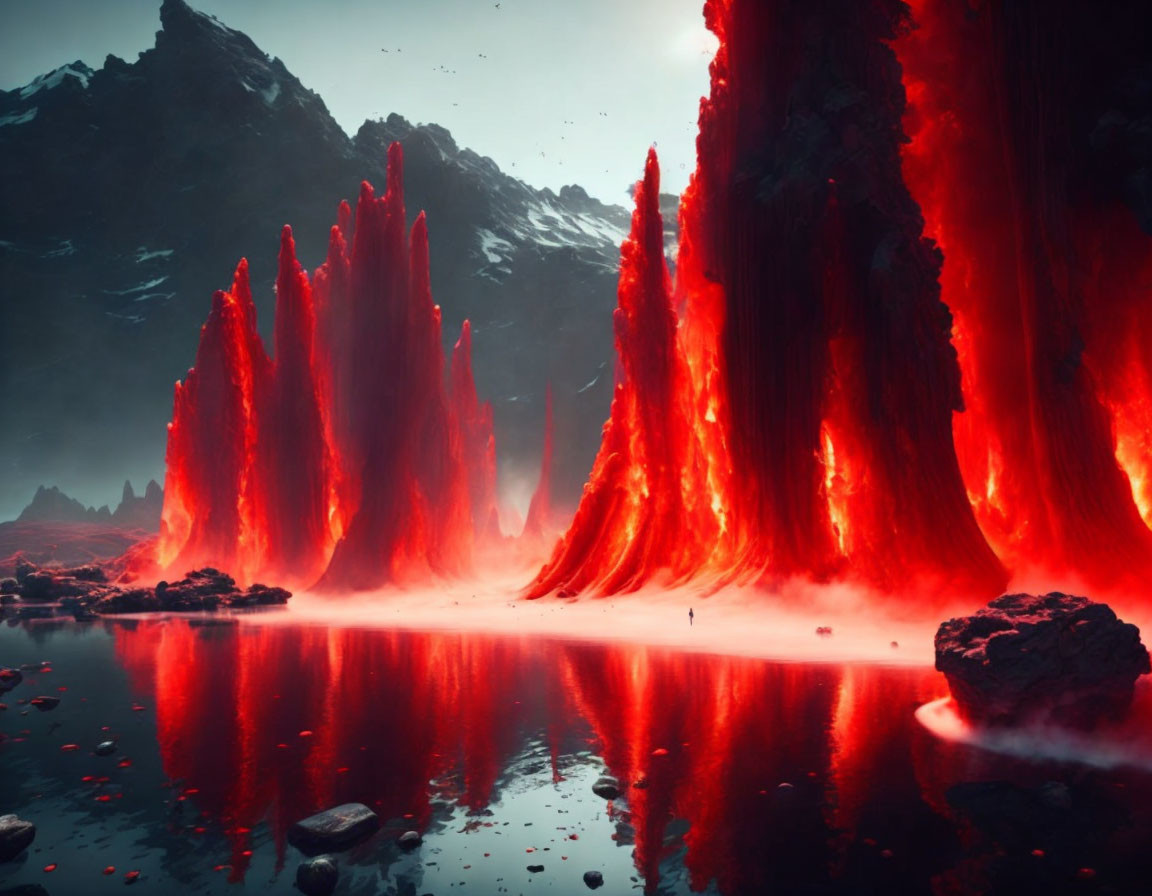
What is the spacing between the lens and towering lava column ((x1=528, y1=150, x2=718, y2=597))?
32.0 meters

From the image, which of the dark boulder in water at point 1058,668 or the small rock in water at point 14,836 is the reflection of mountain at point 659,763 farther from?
the small rock in water at point 14,836

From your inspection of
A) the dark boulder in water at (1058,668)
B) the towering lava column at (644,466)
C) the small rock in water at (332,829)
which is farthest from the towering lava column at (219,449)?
the dark boulder in water at (1058,668)

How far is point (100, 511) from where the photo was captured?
87.3 meters

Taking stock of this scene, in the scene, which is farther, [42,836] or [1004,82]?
[1004,82]

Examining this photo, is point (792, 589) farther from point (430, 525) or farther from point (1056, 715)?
point (430, 525)

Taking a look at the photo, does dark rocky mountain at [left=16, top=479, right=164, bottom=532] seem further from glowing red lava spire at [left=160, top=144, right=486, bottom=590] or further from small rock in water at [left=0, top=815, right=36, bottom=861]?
small rock in water at [left=0, top=815, right=36, bottom=861]

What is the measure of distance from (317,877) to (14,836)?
3.50 m

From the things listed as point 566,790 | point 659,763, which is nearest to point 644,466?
point 659,763

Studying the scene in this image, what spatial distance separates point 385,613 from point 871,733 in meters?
25.0

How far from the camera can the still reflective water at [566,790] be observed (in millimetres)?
6047

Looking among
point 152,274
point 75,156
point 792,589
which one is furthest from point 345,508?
point 75,156

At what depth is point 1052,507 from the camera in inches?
871

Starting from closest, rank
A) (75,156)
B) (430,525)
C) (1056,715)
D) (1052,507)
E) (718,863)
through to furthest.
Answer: (718,863), (1056,715), (1052,507), (430,525), (75,156)

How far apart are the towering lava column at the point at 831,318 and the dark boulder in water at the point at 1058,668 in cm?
1280
